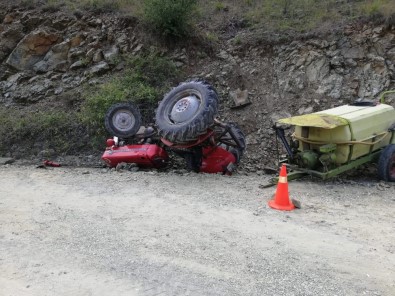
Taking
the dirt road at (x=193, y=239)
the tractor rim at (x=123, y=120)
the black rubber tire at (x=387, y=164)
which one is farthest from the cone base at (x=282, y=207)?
the tractor rim at (x=123, y=120)

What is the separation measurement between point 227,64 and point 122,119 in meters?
3.94

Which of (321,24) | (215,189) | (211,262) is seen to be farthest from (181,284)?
(321,24)

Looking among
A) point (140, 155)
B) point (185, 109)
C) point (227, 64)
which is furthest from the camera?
point (227, 64)

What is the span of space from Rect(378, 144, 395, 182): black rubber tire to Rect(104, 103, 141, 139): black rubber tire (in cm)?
450

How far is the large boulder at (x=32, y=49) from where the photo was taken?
12797 mm

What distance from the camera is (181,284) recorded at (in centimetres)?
355

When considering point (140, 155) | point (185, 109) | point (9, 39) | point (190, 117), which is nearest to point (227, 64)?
point (185, 109)

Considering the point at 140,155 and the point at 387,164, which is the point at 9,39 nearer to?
the point at 140,155

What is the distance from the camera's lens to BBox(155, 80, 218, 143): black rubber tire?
7.11m

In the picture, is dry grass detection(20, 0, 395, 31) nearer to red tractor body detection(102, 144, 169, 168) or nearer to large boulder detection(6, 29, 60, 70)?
large boulder detection(6, 29, 60, 70)

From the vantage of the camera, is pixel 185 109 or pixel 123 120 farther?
pixel 123 120

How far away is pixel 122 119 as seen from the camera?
28.3ft

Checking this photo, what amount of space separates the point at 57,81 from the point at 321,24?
7.51 meters

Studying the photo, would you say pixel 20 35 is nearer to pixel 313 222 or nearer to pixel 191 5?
pixel 191 5
